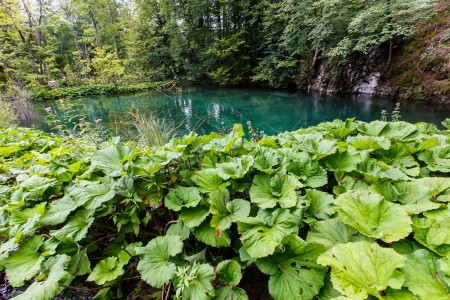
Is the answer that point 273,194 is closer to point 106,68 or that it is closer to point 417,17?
point 417,17

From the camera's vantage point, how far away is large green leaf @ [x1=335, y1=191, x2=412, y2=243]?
2.53ft

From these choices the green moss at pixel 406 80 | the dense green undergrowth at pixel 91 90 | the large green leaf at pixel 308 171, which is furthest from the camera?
the dense green undergrowth at pixel 91 90

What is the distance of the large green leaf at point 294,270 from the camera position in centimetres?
77

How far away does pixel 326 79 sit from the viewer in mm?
12367

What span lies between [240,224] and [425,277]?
605mm

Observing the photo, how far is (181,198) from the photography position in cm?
112

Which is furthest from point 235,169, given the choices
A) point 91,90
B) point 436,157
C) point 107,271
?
point 91,90

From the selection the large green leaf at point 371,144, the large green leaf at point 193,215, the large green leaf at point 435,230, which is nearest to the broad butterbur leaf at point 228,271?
the large green leaf at point 193,215

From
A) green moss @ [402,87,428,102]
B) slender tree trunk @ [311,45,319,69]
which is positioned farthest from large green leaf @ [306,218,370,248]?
slender tree trunk @ [311,45,319,69]

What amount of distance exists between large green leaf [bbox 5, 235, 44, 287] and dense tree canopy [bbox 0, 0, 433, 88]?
11136 mm

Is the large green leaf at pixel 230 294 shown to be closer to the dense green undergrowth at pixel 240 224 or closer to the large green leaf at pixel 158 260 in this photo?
the dense green undergrowth at pixel 240 224

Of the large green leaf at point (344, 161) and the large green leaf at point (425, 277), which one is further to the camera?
the large green leaf at point (344, 161)

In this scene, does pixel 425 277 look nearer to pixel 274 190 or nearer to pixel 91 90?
pixel 274 190

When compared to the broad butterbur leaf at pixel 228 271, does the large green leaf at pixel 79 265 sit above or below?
below
